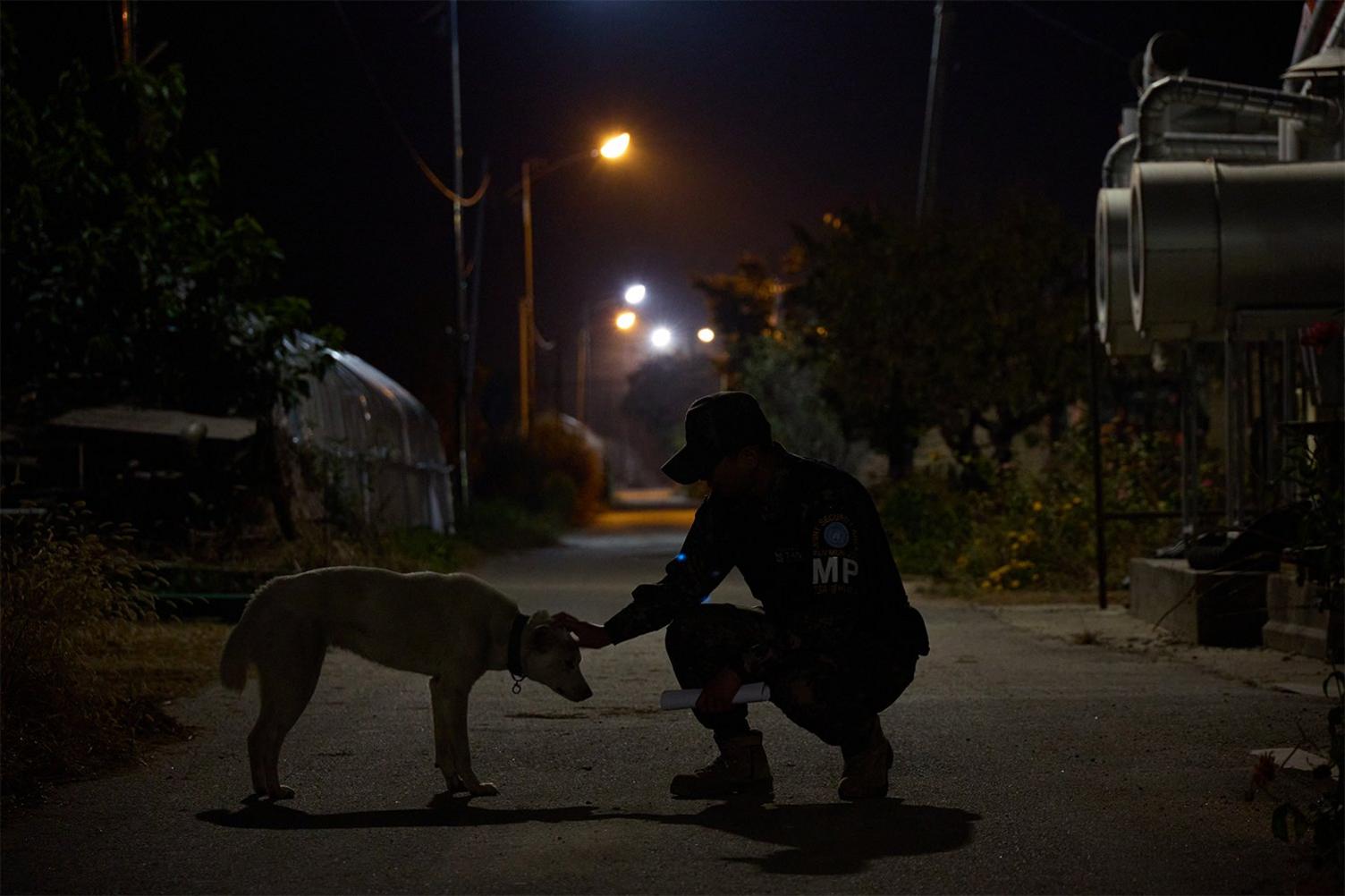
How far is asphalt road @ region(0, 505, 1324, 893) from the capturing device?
15.6 feet

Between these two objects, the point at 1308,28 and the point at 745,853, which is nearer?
the point at 745,853

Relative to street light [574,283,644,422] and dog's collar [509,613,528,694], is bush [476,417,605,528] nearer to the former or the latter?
street light [574,283,644,422]

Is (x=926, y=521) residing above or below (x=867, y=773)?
above

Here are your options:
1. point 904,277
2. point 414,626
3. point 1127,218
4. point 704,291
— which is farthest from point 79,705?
point 704,291

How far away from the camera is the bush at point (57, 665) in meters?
6.66

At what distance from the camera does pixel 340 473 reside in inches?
727

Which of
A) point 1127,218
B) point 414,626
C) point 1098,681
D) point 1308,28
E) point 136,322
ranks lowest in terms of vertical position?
point 1098,681

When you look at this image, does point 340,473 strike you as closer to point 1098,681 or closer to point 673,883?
point 1098,681

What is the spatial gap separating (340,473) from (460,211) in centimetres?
1368

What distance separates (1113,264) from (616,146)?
16.4 metres

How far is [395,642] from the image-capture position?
6.14m

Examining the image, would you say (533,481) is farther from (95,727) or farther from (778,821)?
(778,821)

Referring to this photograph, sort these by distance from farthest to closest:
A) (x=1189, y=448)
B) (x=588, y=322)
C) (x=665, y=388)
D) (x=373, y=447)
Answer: (x=665, y=388) → (x=588, y=322) → (x=373, y=447) → (x=1189, y=448)

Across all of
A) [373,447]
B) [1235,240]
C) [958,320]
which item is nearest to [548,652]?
[1235,240]
